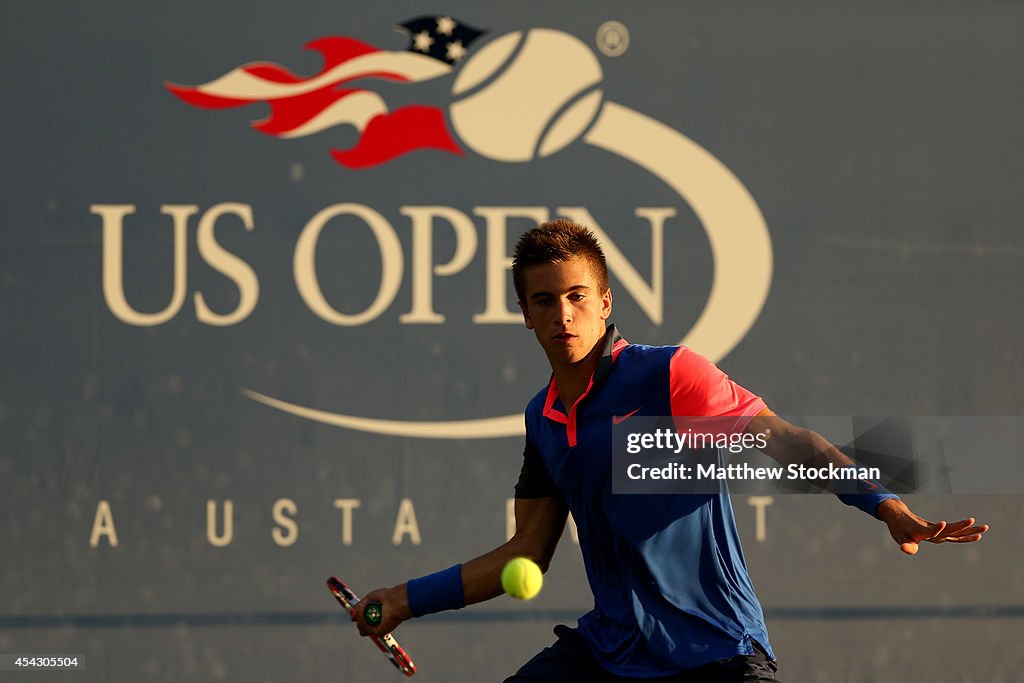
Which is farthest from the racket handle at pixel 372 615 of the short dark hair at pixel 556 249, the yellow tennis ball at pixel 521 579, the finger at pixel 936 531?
the finger at pixel 936 531

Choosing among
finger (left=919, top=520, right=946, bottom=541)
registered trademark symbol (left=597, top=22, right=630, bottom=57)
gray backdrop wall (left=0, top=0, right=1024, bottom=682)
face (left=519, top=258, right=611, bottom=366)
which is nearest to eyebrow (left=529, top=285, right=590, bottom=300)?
face (left=519, top=258, right=611, bottom=366)

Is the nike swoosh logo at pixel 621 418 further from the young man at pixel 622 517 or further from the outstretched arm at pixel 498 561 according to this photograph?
the outstretched arm at pixel 498 561

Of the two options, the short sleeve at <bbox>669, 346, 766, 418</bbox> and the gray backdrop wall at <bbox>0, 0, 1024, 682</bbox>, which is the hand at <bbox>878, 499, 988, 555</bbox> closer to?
the short sleeve at <bbox>669, 346, 766, 418</bbox>

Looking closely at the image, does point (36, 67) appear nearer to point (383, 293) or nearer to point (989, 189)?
point (383, 293)

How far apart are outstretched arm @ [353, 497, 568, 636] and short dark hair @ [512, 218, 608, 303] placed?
0.55m

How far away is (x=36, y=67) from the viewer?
4.56 metres

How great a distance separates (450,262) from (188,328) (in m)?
1.02

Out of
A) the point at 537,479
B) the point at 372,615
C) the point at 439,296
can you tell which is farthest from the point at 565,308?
the point at 439,296

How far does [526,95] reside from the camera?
15.1 feet

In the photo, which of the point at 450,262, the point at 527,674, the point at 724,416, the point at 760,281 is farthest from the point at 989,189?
the point at 527,674

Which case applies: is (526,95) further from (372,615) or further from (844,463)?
(844,463)

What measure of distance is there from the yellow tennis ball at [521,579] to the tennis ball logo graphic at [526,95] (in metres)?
2.08

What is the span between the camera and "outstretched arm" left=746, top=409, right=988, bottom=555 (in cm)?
228

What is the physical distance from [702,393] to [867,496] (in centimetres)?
43
